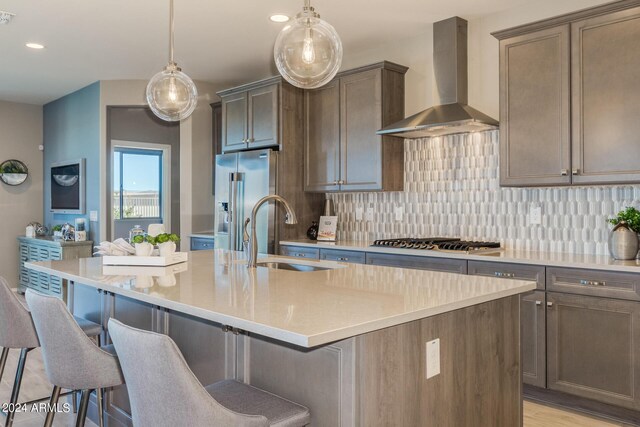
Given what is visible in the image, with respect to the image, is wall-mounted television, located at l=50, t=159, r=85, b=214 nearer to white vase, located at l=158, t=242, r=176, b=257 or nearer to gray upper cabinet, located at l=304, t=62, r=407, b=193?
gray upper cabinet, located at l=304, t=62, r=407, b=193

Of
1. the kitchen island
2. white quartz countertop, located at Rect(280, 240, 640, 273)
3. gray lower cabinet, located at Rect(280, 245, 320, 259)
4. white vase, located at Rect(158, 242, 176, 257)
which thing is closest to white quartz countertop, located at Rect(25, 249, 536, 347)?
the kitchen island

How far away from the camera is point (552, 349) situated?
10.3ft

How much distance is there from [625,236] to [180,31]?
12.1 feet

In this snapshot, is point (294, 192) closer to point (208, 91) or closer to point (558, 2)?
point (208, 91)

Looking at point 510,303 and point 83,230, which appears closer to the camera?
point 510,303

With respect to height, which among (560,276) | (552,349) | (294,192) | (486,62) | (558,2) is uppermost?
(558,2)

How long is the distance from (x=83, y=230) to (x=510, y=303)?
18.5 ft

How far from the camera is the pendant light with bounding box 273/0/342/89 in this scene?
2359 millimetres

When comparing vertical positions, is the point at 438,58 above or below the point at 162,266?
above

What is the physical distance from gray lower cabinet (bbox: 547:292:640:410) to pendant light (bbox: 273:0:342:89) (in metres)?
1.93

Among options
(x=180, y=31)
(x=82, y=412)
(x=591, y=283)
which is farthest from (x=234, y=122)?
(x=82, y=412)

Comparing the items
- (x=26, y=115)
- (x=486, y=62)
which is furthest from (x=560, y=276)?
(x=26, y=115)

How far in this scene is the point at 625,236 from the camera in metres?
3.12

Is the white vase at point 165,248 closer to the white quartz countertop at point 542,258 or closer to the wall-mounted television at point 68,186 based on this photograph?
the white quartz countertop at point 542,258
